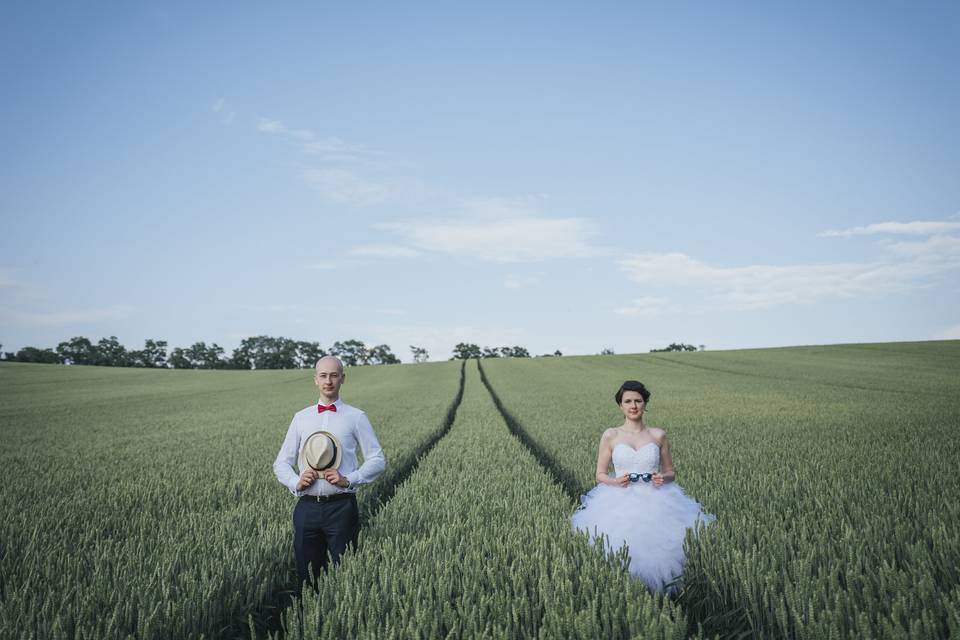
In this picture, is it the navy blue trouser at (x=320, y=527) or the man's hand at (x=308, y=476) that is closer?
the man's hand at (x=308, y=476)

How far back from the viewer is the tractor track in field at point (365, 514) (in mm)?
3734

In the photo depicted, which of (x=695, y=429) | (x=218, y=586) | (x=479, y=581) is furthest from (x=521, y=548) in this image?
(x=695, y=429)

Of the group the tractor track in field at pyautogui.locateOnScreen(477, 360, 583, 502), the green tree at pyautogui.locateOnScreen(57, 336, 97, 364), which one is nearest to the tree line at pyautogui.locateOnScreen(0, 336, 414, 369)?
the green tree at pyautogui.locateOnScreen(57, 336, 97, 364)

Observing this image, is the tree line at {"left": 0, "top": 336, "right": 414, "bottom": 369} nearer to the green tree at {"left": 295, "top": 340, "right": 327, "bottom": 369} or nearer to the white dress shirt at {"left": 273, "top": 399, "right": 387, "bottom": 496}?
the green tree at {"left": 295, "top": 340, "right": 327, "bottom": 369}

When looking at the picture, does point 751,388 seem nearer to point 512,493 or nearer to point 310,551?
point 512,493

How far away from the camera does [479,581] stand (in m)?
3.32

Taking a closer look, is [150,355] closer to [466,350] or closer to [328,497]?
[466,350]

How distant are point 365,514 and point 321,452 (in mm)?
2923

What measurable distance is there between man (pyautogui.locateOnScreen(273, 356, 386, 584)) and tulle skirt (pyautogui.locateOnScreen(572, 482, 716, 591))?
1.77m

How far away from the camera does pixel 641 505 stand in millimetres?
4242

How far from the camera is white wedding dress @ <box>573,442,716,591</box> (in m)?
4.02

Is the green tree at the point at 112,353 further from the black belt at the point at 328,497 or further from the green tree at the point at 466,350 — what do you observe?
the black belt at the point at 328,497

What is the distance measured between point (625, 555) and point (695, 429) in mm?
9929

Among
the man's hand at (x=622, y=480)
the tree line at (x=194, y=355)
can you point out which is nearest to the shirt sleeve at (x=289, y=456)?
the man's hand at (x=622, y=480)
